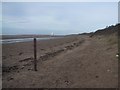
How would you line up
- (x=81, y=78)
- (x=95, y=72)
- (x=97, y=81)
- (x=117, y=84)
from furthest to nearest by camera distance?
(x=95, y=72)
(x=81, y=78)
(x=97, y=81)
(x=117, y=84)

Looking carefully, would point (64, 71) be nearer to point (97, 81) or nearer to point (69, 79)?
point (69, 79)

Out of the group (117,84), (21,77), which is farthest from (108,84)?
(21,77)

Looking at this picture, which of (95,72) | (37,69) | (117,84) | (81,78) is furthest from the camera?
(37,69)

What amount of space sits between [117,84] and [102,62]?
4.25 meters

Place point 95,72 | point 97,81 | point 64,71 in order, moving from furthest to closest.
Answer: point 64,71 → point 95,72 → point 97,81

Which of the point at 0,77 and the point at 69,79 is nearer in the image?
the point at 69,79

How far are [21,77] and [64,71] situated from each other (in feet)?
6.73

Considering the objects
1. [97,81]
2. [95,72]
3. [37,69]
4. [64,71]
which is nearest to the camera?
[97,81]

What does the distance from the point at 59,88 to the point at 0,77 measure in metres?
3.68

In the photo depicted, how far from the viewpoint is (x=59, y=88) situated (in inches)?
412

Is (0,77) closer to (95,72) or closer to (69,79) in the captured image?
(69,79)

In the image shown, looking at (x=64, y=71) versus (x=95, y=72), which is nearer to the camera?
(x=95, y=72)

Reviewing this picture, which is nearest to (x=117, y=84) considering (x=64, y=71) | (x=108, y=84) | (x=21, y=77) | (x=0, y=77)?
(x=108, y=84)

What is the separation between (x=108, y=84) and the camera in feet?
34.3
